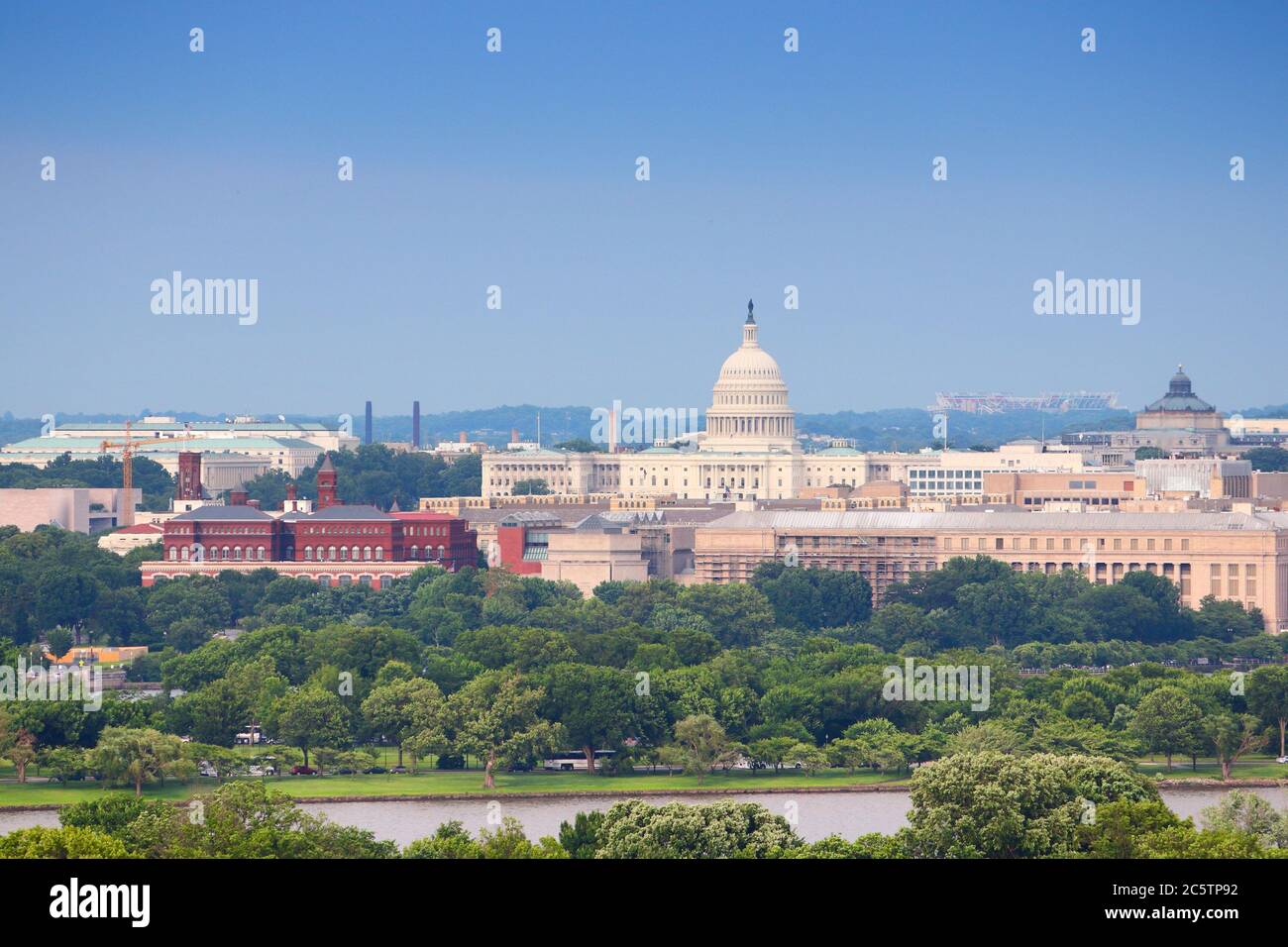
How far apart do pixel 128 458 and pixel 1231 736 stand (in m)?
78.3

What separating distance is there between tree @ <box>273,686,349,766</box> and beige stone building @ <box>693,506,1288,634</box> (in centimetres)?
3696

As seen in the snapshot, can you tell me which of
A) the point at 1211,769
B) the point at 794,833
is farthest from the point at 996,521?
the point at 794,833

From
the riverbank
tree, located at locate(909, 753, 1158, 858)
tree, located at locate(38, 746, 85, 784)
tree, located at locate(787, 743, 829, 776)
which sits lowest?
the riverbank

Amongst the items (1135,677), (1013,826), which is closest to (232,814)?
(1013,826)

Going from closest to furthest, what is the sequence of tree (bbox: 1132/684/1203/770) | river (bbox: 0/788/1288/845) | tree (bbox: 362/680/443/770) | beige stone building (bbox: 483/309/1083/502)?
river (bbox: 0/788/1288/845), tree (bbox: 1132/684/1203/770), tree (bbox: 362/680/443/770), beige stone building (bbox: 483/309/1083/502)

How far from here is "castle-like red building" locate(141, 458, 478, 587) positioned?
90.1 metres

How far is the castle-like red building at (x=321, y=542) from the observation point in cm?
9006

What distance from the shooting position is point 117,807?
36406 mm

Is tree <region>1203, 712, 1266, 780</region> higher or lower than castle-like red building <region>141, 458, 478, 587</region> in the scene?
lower

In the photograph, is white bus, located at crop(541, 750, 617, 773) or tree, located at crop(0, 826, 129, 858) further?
white bus, located at crop(541, 750, 617, 773)

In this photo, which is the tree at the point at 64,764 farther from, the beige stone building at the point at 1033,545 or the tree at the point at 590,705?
the beige stone building at the point at 1033,545

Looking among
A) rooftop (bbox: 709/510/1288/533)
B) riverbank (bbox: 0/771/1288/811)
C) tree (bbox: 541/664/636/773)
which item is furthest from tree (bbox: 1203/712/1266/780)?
rooftop (bbox: 709/510/1288/533)

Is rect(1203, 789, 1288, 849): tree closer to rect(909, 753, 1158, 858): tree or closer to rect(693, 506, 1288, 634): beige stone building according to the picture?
rect(909, 753, 1158, 858): tree
